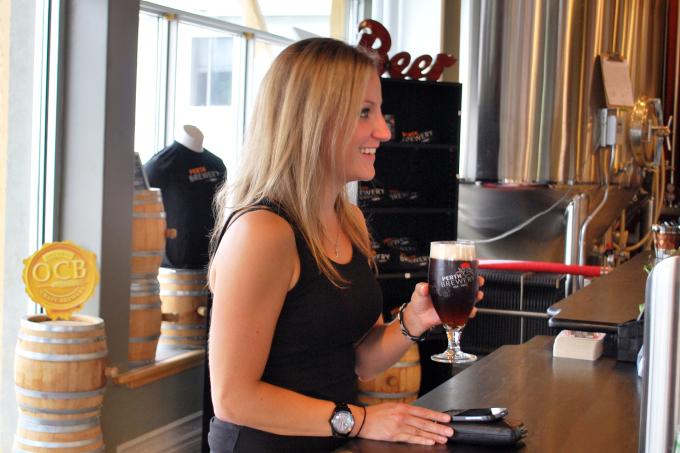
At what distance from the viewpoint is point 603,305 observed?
9.68 ft

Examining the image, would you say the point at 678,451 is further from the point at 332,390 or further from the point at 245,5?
the point at 245,5

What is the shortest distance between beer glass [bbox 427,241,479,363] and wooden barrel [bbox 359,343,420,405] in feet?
9.74

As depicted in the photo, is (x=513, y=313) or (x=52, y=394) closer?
(x=52, y=394)

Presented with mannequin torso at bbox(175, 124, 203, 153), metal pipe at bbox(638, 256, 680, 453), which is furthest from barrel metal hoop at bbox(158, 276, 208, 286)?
metal pipe at bbox(638, 256, 680, 453)

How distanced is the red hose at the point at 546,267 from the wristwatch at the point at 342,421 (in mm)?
3749

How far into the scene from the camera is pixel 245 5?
5770 mm

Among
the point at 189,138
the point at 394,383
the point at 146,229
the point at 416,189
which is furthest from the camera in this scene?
the point at 416,189

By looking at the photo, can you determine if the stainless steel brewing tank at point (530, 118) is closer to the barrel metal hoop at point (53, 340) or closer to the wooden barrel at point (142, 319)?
the wooden barrel at point (142, 319)

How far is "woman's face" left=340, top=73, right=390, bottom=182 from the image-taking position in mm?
1917

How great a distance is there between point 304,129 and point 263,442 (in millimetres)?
620

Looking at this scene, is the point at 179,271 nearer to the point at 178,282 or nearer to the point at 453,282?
the point at 178,282

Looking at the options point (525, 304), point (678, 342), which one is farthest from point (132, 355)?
point (678, 342)

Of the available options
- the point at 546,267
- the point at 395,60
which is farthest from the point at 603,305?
the point at 395,60

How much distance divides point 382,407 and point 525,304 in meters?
3.67
